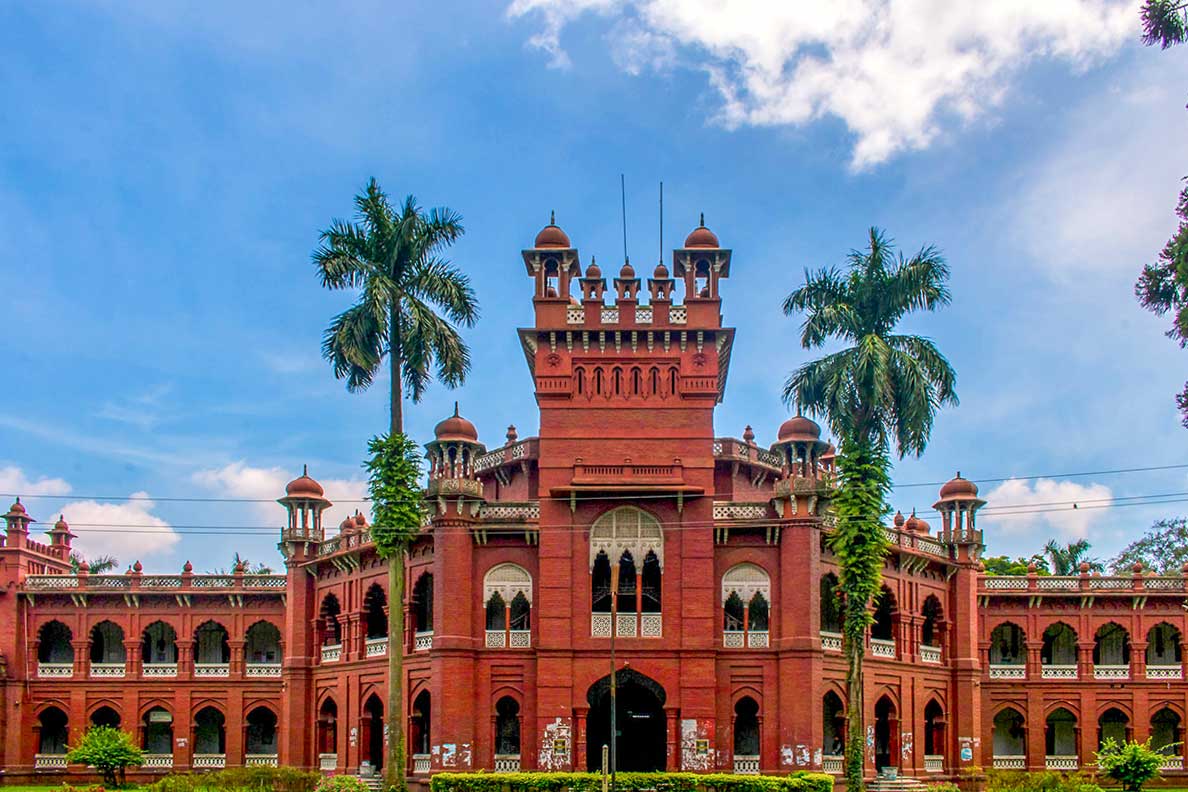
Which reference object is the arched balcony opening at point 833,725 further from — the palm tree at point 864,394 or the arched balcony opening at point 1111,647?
the arched balcony opening at point 1111,647

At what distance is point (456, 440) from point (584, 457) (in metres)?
4.47

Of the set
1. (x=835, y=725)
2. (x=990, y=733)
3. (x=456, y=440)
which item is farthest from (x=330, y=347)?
(x=990, y=733)

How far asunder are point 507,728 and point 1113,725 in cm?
2978

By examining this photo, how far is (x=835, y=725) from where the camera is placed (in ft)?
147

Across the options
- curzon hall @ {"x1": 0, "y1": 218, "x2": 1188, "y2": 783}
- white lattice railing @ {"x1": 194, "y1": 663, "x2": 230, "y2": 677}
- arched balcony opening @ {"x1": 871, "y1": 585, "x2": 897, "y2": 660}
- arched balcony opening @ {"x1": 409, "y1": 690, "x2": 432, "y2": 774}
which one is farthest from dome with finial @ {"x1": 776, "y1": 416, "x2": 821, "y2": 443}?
white lattice railing @ {"x1": 194, "y1": 663, "x2": 230, "y2": 677}

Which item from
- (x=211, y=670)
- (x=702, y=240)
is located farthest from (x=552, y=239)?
Answer: (x=211, y=670)

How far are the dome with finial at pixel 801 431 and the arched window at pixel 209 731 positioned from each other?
31.2 metres

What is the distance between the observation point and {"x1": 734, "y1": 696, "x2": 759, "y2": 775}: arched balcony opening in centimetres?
4106

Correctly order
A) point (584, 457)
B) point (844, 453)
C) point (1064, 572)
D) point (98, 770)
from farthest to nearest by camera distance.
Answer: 1. point (1064, 572)
2. point (98, 770)
3. point (584, 457)
4. point (844, 453)

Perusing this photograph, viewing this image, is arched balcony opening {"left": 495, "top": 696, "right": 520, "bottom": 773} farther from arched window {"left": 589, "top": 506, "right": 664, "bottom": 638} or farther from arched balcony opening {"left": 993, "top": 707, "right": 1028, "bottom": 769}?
arched balcony opening {"left": 993, "top": 707, "right": 1028, "bottom": 769}

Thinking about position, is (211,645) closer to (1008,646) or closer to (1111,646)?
(1008,646)

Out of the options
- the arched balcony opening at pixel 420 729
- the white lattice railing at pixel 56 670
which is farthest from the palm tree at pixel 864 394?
the white lattice railing at pixel 56 670

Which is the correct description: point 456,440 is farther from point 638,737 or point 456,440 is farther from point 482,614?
point 638,737

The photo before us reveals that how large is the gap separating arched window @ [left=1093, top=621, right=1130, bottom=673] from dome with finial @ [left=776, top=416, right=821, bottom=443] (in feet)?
77.8
